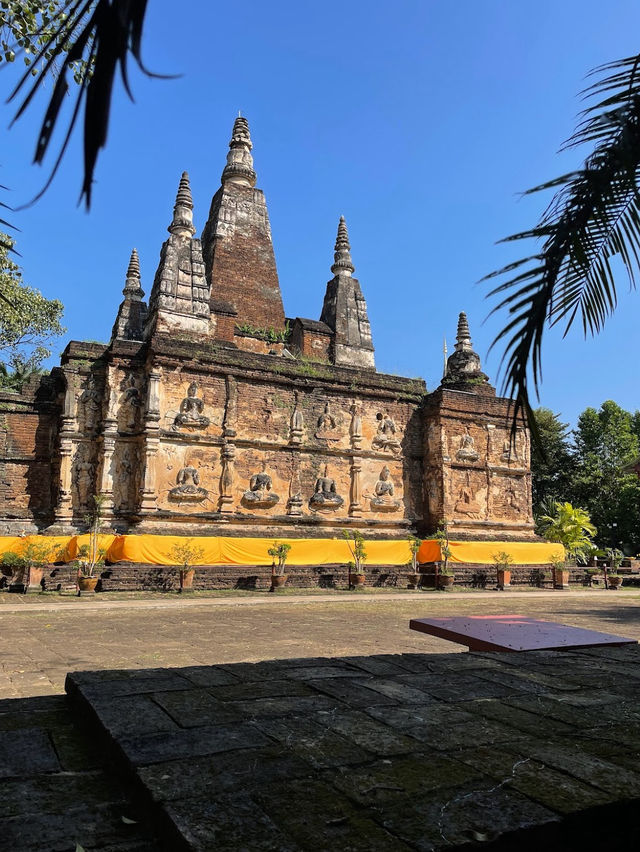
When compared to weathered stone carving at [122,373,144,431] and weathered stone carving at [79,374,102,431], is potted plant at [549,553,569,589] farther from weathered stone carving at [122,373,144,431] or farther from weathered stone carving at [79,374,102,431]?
weathered stone carving at [79,374,102,431]

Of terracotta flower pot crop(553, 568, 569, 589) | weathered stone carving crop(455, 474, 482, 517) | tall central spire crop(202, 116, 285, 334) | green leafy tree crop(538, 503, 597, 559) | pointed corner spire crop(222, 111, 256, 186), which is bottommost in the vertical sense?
terracotta flower pot crop(553, 568, 569, 589)

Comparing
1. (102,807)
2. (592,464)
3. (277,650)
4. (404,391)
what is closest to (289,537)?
(404,391)

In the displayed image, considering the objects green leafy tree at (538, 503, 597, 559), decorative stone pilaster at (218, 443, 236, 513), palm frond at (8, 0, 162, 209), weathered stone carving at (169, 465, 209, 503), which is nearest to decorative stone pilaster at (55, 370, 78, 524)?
weathered stone carving at (169, 465, 209, 503)

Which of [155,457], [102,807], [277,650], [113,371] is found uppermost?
[113,371]

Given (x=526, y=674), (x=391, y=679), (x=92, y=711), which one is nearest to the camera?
(x=92, y=711)

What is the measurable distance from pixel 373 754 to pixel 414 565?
16.0 m

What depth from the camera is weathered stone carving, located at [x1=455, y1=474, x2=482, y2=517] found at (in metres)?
20.6

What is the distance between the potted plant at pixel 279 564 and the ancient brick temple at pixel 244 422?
6.68 ft

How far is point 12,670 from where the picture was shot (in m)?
5.59

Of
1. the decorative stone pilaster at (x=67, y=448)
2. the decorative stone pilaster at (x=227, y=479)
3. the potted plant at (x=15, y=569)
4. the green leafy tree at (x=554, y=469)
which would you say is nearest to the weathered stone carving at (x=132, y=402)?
the decorative stone pilaster at (x=67, y=448)

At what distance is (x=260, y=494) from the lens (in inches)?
712

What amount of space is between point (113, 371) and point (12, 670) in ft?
42.0

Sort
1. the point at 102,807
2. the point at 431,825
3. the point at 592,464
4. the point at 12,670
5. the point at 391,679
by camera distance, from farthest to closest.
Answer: the point at 592,464 → the point at 12,670 → the point at 391,679 → the point at 102,807 → the point at 431,825

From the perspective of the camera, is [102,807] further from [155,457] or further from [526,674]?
[155,457]
